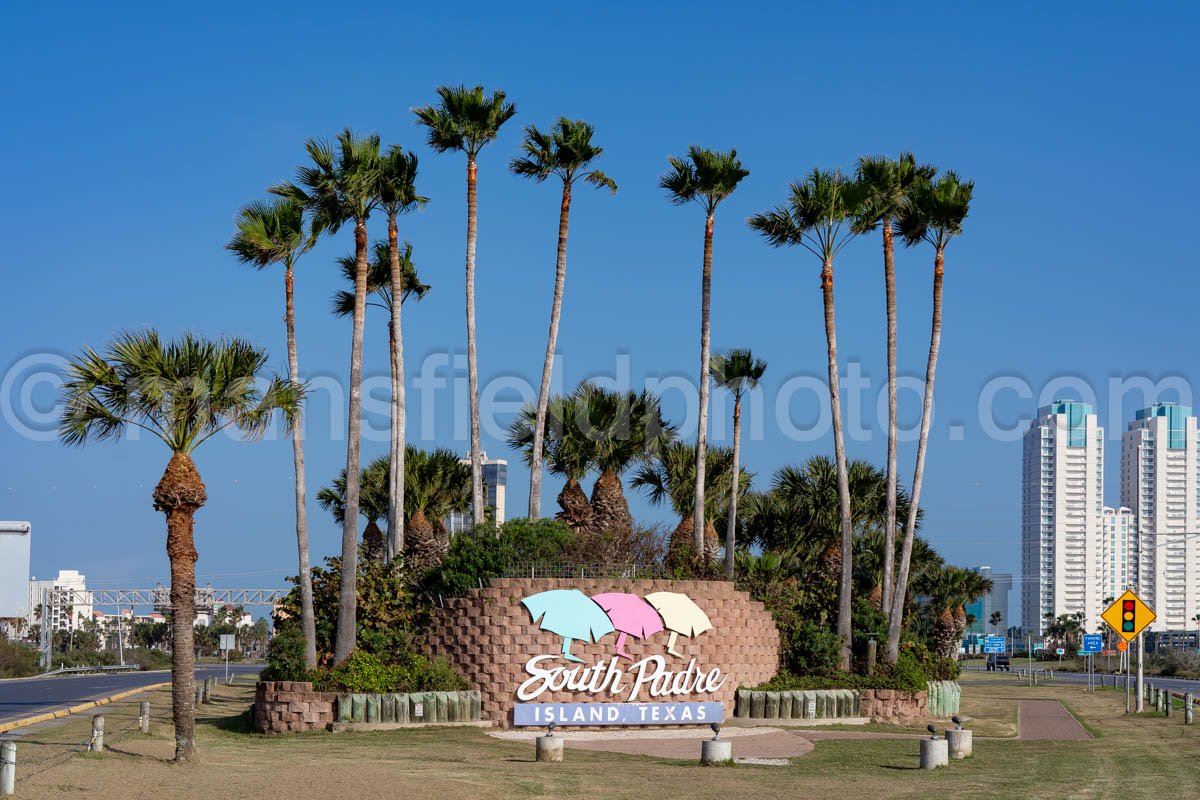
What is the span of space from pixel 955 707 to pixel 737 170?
1767 centimetres


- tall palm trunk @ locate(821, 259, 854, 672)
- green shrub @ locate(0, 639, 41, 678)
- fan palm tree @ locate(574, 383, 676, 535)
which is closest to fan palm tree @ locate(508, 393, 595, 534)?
fan palm tree @ locate(574, 383, 676, 535)

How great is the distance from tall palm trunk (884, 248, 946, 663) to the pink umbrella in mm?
8940

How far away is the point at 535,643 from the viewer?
32.7m

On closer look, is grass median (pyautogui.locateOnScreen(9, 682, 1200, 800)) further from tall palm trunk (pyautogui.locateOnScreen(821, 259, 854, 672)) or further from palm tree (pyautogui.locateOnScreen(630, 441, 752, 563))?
palm tree (pyautogui.locateOnScreen(630, 441, 752, 563))

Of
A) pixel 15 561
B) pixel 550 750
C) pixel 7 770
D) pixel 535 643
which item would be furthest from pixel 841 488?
pixel 15 561

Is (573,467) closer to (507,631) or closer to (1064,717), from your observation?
(507,631)

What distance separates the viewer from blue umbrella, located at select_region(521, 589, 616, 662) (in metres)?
32.8

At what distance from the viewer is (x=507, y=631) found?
32.8 meters

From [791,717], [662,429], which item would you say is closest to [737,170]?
[662,429]

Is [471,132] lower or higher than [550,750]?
higher

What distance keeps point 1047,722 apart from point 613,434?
52.6ft

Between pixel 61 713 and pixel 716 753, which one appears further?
pixel 61 713

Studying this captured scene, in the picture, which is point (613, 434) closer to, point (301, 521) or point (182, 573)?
point (301, 521)

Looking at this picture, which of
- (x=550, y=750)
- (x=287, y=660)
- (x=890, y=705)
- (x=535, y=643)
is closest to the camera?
(x=550, y=750)
